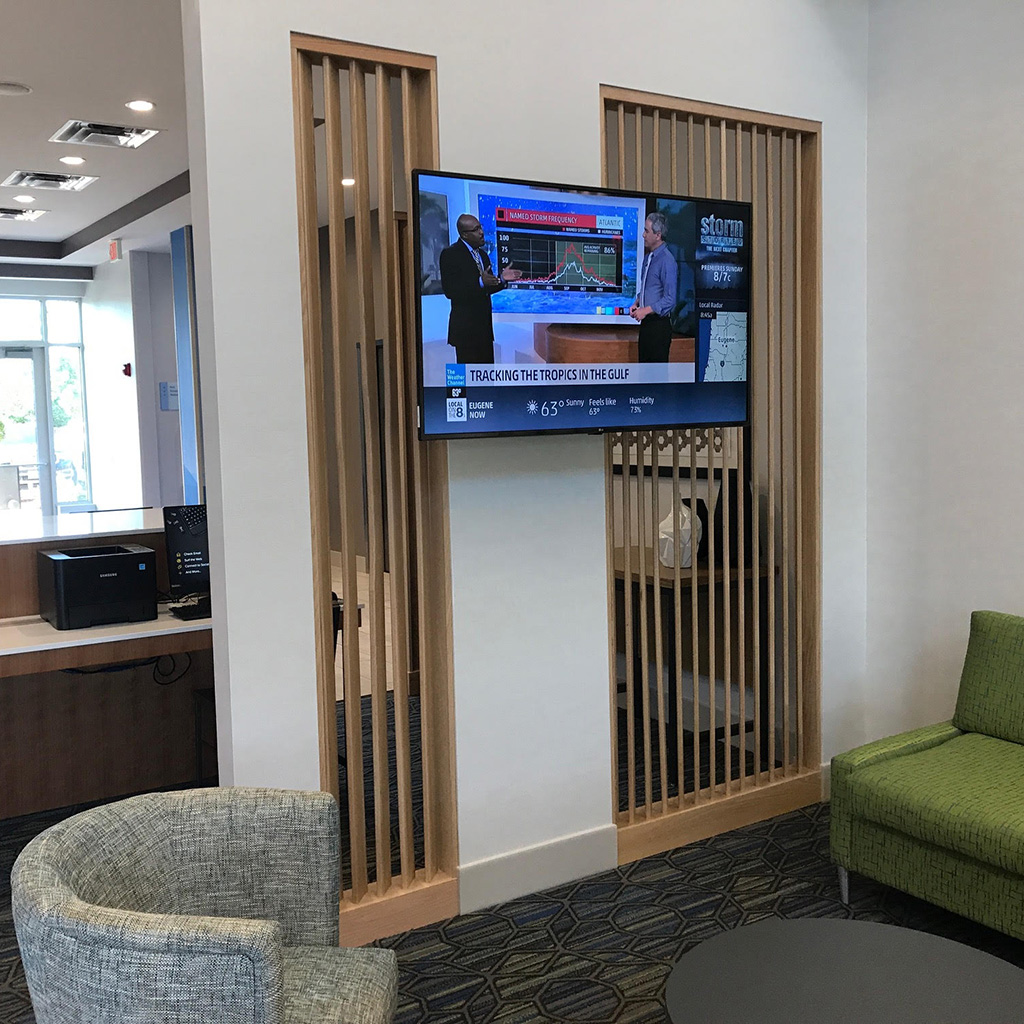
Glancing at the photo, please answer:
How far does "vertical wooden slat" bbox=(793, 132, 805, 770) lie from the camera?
3945 mm

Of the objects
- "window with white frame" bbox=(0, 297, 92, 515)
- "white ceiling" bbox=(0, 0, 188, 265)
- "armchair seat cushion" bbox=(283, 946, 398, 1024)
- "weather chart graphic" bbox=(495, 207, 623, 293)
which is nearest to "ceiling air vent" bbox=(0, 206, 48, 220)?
"white ceiling" bbox=(0, 0, 188, 265)

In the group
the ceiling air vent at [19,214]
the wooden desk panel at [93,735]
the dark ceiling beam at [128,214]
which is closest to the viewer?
the wooden desk panel at [93,735]

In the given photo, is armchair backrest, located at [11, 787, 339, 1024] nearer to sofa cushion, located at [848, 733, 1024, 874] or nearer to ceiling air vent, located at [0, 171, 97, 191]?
sofa cushion, located at [848, 733, 1024, 874]

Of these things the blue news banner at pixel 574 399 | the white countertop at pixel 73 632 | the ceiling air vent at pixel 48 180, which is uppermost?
the ceiling air vent at pixel 48 180

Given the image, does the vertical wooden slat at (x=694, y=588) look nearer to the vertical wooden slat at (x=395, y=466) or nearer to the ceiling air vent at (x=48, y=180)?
the vertical wooden slat at (x=395, y=466)

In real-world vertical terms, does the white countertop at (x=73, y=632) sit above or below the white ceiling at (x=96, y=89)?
below

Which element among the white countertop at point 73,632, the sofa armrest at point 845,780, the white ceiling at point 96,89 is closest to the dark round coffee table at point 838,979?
the sofa armrest at point 845,780

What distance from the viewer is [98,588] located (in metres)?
3.76

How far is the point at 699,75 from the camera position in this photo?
3582 millimetres

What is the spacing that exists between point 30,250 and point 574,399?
29.9ft

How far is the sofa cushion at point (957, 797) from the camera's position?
2779 millimetres

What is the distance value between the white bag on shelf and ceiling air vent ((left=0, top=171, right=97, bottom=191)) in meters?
5.55

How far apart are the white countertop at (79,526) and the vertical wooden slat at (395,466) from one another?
5.16ft

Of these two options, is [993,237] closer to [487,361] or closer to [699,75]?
[699,75]
